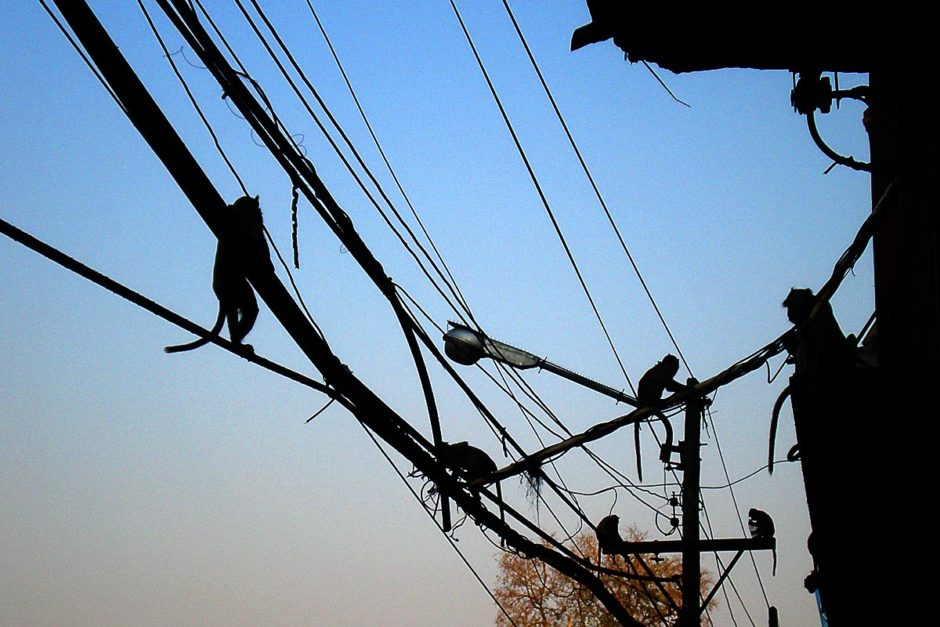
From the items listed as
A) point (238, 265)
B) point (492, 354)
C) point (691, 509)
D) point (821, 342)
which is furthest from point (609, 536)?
point (238, 265)

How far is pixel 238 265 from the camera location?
146 inches

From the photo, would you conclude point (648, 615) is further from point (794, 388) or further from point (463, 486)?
point (794, 388)

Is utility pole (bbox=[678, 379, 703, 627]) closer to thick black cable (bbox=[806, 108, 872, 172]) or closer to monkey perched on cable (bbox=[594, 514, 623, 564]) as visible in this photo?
monkey perched on cable (bbox=[594, 514, 623, 564])

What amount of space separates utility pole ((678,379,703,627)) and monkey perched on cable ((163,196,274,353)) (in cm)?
494

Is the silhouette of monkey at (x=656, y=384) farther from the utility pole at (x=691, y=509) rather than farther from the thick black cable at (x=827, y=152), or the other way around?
the thick black cable at (x=827, y=152)

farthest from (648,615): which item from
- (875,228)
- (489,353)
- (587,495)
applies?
(875,228)

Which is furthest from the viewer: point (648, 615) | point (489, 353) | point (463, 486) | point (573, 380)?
point (648, 615)

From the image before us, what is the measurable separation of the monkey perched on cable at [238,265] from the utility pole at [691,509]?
195 inches

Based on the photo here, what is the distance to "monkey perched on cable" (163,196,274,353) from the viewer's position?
3635mm

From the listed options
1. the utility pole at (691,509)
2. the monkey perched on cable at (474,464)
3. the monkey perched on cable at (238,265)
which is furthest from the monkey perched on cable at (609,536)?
the monkey perched on cable at (238,265)

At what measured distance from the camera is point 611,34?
5715 mm

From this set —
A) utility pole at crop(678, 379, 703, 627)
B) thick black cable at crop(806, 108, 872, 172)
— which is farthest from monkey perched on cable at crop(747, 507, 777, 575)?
thick black cable at crop(806, 108, 872, 172)

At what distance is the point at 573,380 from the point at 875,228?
13.2ft

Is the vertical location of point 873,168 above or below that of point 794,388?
above
